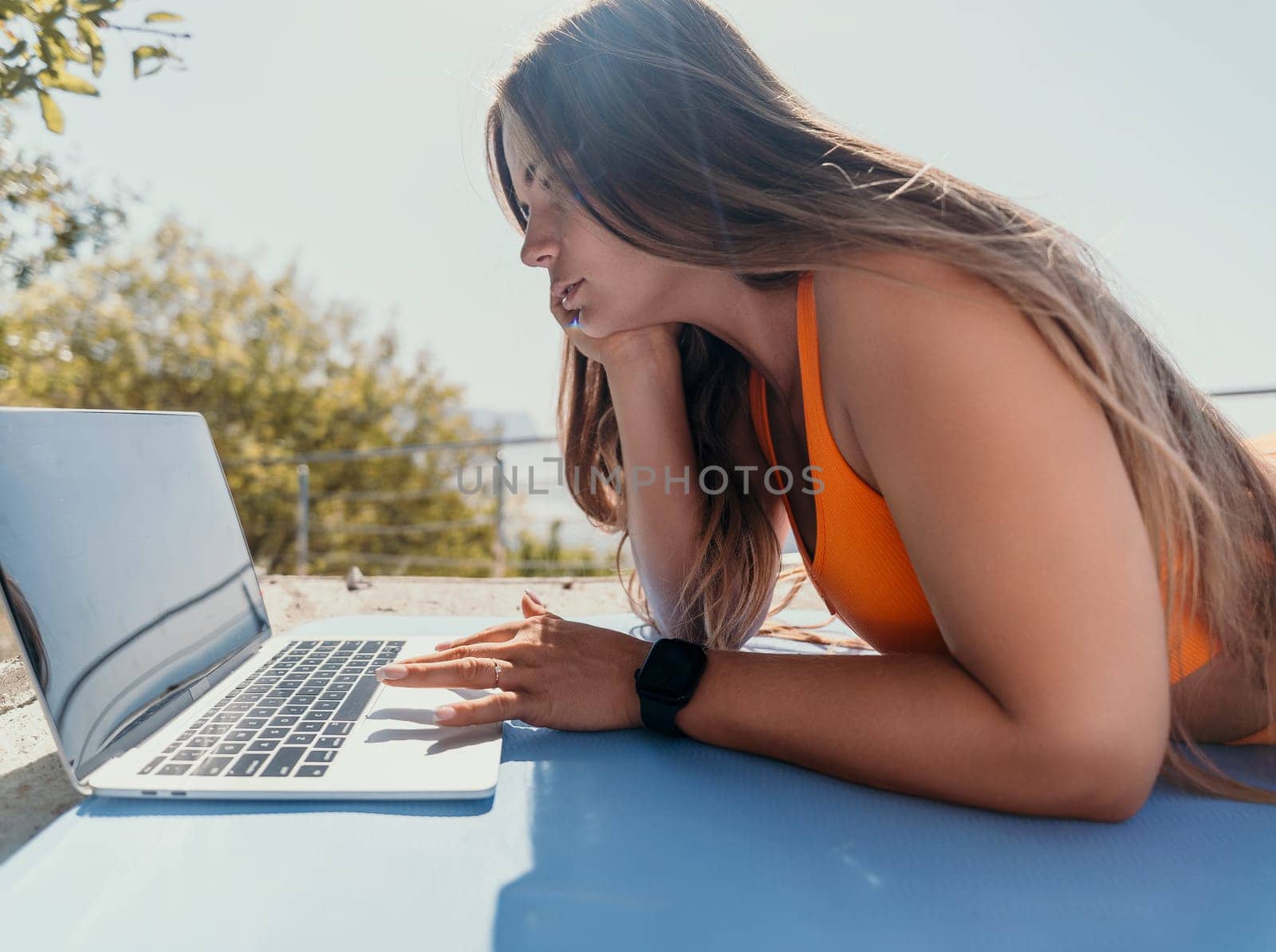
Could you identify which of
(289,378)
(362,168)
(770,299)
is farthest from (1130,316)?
(362,168)

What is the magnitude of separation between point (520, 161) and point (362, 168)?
34.1 ft

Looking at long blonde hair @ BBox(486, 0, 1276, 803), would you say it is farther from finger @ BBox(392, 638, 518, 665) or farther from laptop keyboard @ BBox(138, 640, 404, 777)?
laptop keyboard @ BBox(138, 640, 404, 777)

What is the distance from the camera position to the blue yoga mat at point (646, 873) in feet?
1.53

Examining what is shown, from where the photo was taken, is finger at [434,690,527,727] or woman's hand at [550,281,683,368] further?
woman's hand at [550,281,683,368]

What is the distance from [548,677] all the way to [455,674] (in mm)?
88

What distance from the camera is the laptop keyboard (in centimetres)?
64

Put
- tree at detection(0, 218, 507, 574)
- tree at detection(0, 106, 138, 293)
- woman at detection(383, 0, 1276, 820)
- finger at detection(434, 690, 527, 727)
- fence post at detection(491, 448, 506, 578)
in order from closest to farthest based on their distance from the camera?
1. woman at detection(383, 0, 1276, 820)
2. finger at detection(434, 690, 527, 727)
3. tree at detection(0, 106, 138, 293)
4. fence post at detection(491, 448, 506, 578)
5. tree at detection(0, 218, 507, 574)

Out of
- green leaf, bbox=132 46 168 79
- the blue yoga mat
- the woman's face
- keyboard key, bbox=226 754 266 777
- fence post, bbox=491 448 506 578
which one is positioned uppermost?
green leaf, bbox=132 46 168 79

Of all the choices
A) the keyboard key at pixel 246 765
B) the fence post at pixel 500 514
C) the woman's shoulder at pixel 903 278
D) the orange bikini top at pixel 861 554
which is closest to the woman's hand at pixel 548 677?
the keyboard key at pixel 246 765

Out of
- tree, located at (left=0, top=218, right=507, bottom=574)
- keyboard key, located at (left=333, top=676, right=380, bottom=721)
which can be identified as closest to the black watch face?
keyboard key, located at (left=333, top=676, right=380, bottom=721)

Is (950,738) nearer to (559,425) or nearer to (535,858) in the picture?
(535,858)

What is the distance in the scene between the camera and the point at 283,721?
0.74 metres

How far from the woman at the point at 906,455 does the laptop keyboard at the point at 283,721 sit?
0.08 m

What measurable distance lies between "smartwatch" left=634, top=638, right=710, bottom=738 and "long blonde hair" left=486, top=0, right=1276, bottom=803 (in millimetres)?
370
